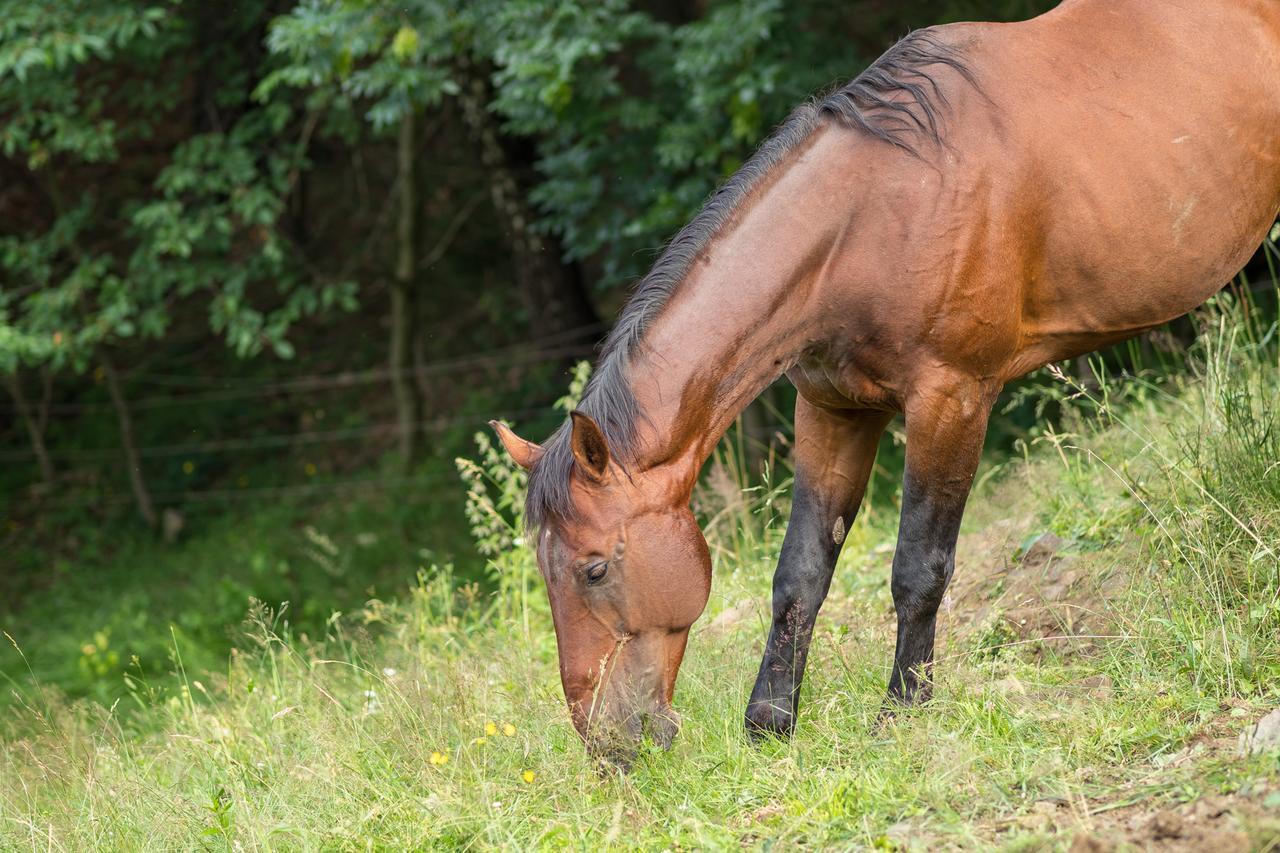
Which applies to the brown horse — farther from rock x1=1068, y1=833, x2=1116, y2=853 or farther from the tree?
the tree

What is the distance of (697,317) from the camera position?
337 cm

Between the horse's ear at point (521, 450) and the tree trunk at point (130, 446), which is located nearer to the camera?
the horse's ear at point (521, 450)

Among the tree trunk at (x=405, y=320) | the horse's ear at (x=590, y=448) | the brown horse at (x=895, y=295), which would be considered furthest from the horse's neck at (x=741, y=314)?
the tree trunk at (x=405, y=320)

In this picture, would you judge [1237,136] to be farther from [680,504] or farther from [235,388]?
[235,388]

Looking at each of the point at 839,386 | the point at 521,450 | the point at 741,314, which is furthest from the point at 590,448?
the point at 839,386

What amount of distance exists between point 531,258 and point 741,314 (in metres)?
7.37

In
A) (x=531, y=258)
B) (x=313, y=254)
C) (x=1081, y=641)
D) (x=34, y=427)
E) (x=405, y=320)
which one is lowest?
(x=34, y=427)

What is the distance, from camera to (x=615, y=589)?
130 inches

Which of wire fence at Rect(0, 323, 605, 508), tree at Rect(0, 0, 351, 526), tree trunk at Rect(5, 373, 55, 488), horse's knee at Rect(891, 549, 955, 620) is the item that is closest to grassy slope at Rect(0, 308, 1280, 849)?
horse's knee at Rect(891, 549, 955, 620)

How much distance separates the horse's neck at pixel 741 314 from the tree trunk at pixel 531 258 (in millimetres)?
6782

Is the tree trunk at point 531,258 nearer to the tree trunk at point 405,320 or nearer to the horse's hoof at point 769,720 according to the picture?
the tree trunk at point 405,320

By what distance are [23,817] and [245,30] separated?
7.79m

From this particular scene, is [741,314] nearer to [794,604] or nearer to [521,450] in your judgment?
[521,450]

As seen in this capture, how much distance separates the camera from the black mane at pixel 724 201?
10.8 feet
